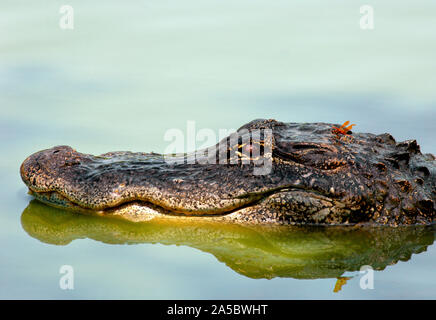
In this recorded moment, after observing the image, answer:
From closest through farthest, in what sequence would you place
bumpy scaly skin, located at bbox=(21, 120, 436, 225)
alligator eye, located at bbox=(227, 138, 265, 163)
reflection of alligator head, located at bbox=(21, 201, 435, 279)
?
reflection of alligator head, located at bbox=(21, 201, 435, 279)
bumpy scaly skin, located at bbox=(21, 120, 436, 225)
alligator eye, located at bbox=(227, 138, 265, 163)

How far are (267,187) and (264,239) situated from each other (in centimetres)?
56

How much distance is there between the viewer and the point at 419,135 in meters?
11.4

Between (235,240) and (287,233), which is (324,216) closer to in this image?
(287,233)

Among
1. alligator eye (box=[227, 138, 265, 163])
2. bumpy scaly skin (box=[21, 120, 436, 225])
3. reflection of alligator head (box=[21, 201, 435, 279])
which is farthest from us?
alligator eye (box=[227, 138, 265, 163])

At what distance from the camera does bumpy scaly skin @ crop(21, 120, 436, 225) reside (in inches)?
318

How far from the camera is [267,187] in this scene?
8070 mm

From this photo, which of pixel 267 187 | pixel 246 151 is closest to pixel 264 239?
pixel 267 187

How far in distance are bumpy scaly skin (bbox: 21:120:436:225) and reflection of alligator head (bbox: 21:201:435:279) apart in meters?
0.13

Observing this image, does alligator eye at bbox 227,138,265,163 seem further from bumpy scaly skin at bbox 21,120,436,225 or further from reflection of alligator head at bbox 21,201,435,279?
reflection of alligator head at bbox 21,201,435,279

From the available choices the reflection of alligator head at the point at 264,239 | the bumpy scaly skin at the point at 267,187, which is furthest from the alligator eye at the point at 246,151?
the reflection of alligator head at the point at 264,239

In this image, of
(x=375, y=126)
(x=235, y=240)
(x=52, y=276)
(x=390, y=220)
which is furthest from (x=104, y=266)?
(x=375, y=126)

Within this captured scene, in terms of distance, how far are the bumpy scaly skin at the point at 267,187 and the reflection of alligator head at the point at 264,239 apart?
0.13 meters

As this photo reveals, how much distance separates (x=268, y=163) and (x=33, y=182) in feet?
8.47

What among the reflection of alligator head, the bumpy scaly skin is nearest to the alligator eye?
the bumpy scaly skin
